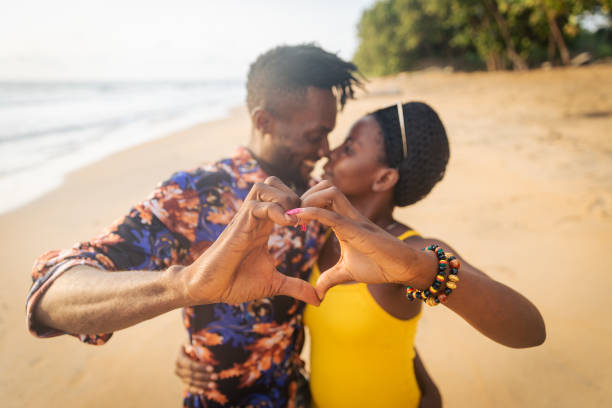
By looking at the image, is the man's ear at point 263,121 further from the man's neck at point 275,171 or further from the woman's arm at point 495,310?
the woman's arm at point 495,310

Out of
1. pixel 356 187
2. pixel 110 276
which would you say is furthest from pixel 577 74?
pixel 110 276

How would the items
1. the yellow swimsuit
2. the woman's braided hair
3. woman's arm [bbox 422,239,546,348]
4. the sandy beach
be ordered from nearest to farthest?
woman's arm [bbox 422,239,546,348]
the yellow swimsuit
the woman's braided hair
the sandy beach

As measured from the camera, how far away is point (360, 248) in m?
0.97

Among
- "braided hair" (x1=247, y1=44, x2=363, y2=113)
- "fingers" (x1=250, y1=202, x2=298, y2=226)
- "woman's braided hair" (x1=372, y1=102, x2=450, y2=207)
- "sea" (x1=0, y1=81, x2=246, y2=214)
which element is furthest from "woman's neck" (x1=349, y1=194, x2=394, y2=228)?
"sea" (x1=0, y1=81, x2=246, y2=214)

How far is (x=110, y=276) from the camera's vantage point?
1140 mm

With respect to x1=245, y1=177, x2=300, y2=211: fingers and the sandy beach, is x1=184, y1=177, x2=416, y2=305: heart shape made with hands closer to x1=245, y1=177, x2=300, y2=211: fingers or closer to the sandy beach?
x1=245, y1=177, x2=300, y2=211: fingers

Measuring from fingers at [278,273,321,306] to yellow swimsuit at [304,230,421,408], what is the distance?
57 cm

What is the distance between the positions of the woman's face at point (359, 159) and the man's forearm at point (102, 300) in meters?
1.13

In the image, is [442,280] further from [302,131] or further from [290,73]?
[290,73]

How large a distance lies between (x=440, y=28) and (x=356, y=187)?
35.9 meters

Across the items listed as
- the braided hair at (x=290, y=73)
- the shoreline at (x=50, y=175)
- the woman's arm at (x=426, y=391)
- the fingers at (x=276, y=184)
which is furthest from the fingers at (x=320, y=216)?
the shoreline at (x=50, y=175)

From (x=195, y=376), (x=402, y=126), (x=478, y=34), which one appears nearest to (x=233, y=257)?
(x=195, y=376)

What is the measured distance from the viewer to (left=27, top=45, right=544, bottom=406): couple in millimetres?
984

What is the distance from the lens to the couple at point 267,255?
98cm
